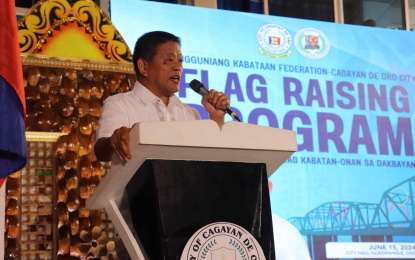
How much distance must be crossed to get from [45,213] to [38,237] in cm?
11

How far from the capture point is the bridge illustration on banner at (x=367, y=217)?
4.27 meters

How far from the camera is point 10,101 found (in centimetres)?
153

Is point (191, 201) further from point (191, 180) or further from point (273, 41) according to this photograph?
point (273, 41)

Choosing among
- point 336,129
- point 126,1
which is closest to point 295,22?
point 336,129

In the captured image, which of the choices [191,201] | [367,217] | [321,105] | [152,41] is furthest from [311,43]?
[191,201]

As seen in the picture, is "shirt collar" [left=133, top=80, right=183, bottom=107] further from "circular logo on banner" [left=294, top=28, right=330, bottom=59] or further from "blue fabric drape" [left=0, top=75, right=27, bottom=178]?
"circular logo on banner" [left=294, top=28, right=330, bottom=59]

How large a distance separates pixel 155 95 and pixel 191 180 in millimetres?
670

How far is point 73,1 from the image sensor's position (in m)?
2.84

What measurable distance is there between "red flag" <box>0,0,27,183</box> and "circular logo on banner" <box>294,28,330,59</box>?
3.34 metres

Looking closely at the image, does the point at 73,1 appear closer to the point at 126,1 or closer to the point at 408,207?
the point at 126,1

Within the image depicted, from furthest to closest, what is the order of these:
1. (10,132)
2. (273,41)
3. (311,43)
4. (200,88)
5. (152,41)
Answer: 1. (311,43)
2. (273,41)
3. (152,41)
4. (200,88)
5. (10,132)

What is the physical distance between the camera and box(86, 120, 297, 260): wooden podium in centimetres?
120

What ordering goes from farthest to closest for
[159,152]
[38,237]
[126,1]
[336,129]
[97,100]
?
[336,129], [126,1], [97,100], [38,237], [159,152]

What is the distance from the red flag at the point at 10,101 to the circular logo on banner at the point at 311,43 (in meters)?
3.34
